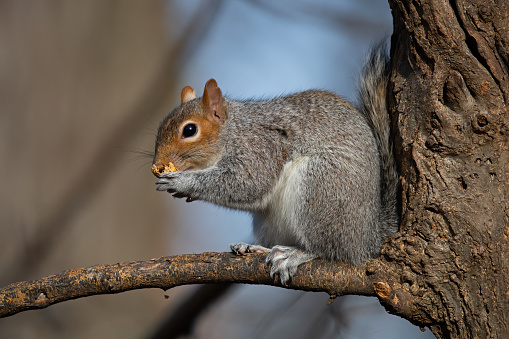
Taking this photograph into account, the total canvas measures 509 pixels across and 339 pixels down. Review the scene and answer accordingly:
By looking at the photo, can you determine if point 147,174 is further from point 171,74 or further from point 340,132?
point 340,132

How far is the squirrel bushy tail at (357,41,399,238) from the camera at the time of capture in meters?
2.15

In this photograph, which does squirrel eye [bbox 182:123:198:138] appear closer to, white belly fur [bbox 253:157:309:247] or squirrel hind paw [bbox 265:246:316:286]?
white belly fur [bbox 253:157:309:247]

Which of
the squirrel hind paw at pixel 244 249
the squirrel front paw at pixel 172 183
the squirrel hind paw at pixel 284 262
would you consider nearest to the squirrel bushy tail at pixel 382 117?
the squirrel hind paw at pixel 284 262

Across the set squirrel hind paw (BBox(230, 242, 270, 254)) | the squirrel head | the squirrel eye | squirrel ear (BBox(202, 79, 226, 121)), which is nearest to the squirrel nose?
the squirrel head

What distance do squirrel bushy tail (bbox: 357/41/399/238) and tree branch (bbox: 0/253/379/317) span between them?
12.5 inches

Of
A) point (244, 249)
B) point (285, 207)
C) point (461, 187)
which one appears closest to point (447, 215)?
point (461, 187)

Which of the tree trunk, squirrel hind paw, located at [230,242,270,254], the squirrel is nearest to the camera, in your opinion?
the tree trunk

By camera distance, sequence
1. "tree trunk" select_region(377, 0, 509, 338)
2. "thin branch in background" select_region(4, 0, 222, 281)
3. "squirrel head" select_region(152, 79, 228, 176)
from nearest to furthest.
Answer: "tree trunk" select_region(377, 0, 509, 338) → "squirrel head" select_region(152, 79, 228, 176) → "thin branch in background" select_region(4, 0, 222, 281)

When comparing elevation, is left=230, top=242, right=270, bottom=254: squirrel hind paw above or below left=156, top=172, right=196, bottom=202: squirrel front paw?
below

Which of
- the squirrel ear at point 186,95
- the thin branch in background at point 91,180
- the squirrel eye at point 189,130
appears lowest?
the thin branch in background at point 91,180

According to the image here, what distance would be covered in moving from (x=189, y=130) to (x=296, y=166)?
0.54 meters

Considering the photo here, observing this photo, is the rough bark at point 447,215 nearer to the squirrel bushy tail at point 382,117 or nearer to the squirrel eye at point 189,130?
the squirrel bushy tail at point 382,117

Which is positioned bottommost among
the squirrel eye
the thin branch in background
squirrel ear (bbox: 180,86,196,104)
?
the thin branch in background

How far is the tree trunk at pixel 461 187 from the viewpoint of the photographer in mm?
1790
